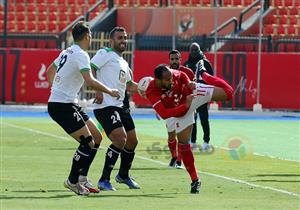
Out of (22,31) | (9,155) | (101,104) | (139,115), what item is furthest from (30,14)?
(101,104)

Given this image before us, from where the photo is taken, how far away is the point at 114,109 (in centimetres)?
1596

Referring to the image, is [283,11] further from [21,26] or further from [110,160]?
[110,160]

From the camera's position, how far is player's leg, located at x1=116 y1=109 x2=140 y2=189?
1619 cm

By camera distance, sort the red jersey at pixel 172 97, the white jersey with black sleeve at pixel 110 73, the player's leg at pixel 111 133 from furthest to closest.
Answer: the white jersey with black sleeve at pixel 110 73, the player's leg at pixel 111 133, the red jersey at pixel 172 97

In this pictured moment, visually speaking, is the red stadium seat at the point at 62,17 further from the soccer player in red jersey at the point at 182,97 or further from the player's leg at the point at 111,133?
the soccer player in red jersey at the point at 182,97

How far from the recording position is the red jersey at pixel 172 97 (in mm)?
15297

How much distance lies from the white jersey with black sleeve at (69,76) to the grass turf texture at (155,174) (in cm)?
129

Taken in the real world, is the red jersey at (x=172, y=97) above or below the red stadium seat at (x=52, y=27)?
above

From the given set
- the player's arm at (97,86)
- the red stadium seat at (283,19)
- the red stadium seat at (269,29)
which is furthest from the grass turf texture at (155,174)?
the red stadium seat at (283,19)

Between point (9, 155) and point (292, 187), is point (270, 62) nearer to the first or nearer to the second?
point (9, 155)

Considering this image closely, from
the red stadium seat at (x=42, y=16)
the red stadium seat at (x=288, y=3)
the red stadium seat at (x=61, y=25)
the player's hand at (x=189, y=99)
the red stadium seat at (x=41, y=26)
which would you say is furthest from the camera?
the red stadium seat at (x=42, y=16)

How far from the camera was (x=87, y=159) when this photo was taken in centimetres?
1516

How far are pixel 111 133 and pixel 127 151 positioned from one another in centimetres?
78

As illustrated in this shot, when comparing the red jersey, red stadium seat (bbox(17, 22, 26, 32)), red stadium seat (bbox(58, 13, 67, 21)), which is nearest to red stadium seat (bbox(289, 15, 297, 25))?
red stadium seat (bbox(58, 13, 67, 21))
